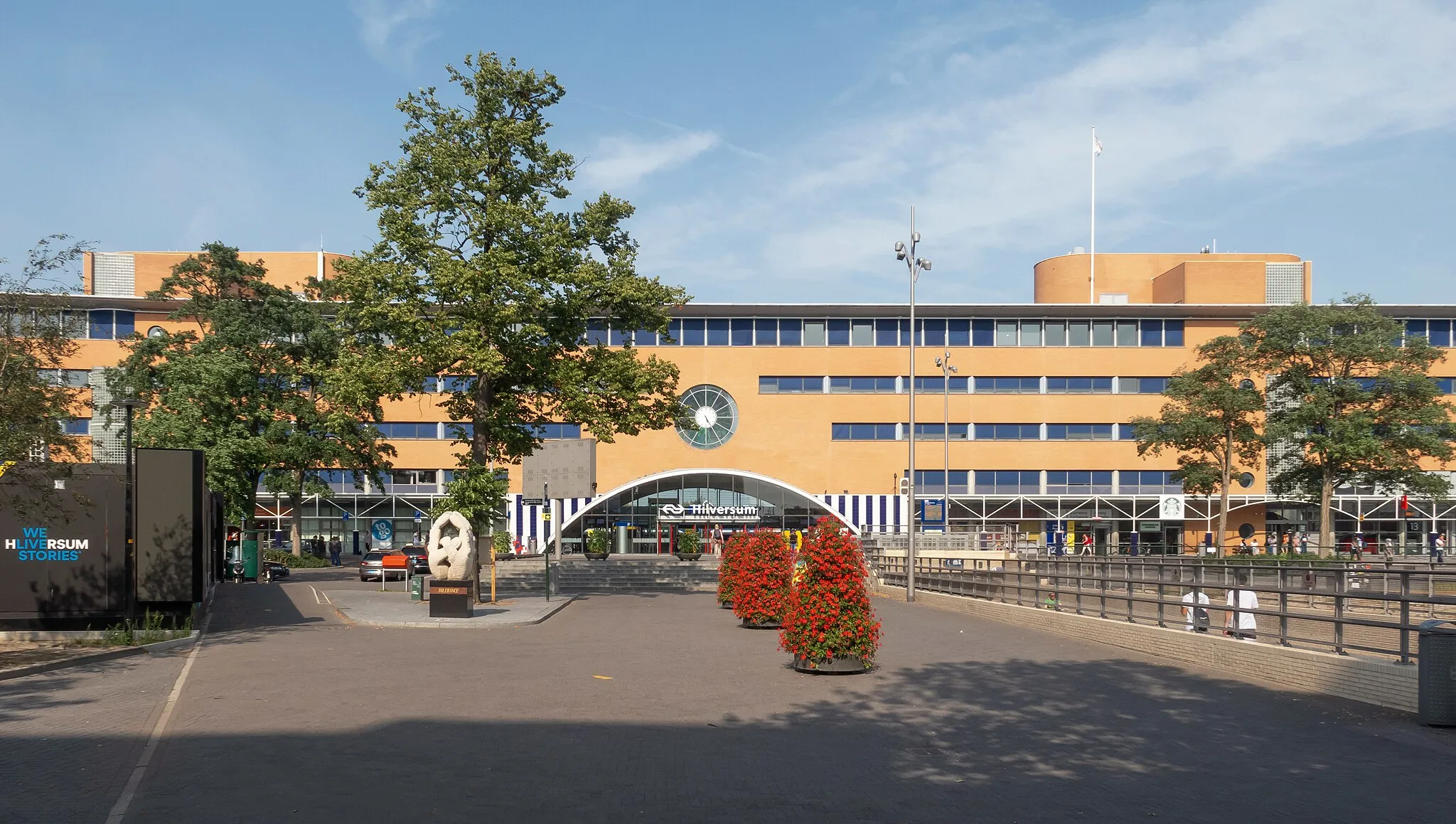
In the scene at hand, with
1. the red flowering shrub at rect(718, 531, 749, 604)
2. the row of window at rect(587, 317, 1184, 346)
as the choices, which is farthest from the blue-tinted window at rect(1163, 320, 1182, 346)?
the red flowering shrub at rect(718, 531, 749, 604)

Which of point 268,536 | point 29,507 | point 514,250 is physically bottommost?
point 268,536

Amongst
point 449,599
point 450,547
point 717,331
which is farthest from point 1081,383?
point 449,599

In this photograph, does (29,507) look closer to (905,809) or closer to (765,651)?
(765,651)

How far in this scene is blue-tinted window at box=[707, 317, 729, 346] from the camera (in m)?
71.9

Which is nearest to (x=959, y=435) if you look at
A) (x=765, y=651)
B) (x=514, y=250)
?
(x=514, y=250)

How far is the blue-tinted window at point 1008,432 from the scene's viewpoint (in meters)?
70.7

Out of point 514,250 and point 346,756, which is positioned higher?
point 514,250

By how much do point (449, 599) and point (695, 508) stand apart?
43474mm

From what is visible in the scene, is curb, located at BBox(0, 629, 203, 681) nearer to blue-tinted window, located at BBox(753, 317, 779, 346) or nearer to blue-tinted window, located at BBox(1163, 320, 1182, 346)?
blue-tinted window, located at BBox(753, 317, 779, 346)

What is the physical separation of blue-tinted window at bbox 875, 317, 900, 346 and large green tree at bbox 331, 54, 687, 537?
37.6 metres

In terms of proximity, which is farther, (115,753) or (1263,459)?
(1263,459)

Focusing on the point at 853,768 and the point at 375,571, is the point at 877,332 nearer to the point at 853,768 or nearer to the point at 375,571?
the point at 375,571

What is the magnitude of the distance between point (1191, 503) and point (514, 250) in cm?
5224

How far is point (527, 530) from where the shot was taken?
2800 inches
